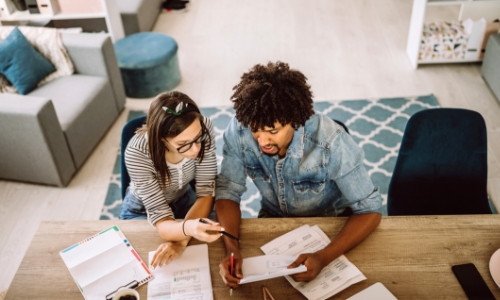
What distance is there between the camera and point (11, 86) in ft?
10.1

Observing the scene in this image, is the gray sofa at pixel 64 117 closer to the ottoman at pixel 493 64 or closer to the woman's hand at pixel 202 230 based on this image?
the woman's hand at pixel 202 230

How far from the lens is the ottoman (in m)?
3.39

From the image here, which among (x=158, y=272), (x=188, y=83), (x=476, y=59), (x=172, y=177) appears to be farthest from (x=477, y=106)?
(x=158, y=272)

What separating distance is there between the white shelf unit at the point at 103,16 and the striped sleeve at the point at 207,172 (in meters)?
2.43

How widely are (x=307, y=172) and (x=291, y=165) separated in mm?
66

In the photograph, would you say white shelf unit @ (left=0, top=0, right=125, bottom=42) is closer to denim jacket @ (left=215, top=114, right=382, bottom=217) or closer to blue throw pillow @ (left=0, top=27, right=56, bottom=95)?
blue throw pillow @ (left=0, top=27, right=56, bottom=95)

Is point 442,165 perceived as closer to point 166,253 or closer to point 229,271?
point 229,271

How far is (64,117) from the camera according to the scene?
2.90 meters

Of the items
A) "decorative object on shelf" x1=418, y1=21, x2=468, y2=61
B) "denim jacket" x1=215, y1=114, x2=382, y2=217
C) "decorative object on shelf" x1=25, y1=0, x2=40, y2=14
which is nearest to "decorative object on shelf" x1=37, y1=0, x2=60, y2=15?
"decorative object on shelf" x1=25, y1=0, x2=40, y2=14

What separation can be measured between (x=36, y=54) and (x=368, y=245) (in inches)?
104

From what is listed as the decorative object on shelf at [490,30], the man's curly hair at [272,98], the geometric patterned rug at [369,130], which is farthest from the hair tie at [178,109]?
the decorative object on shelf at [490,30]

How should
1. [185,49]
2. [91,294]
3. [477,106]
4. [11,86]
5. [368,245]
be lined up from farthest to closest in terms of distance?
1. [185,49]
2. [477,106]
3. [11,86]
4. [368,245]
5. [91,294]

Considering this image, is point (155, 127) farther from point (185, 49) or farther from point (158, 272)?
point (185, 49)

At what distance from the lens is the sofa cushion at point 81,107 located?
2.94m
